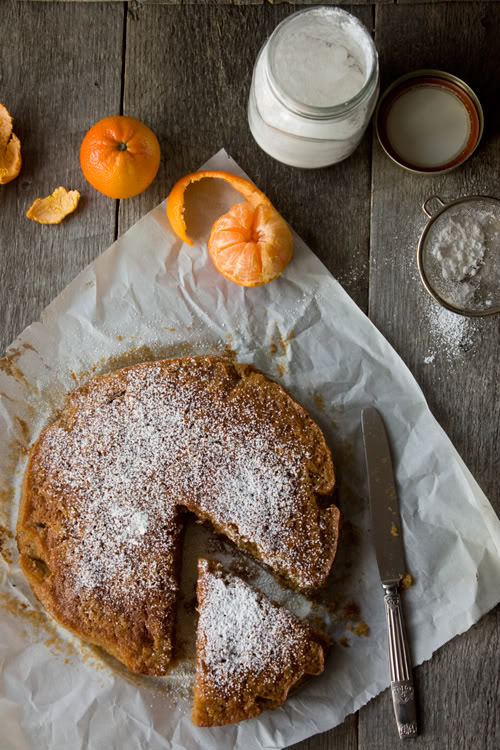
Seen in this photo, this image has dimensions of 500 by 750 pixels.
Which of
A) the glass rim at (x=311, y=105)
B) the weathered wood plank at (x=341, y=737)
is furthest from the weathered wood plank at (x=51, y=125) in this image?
the weathered wood plank at (x=341, y=737)

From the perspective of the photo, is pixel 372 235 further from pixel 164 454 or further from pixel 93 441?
pixel 93 441

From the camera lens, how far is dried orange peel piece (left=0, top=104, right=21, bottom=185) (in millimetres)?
2926

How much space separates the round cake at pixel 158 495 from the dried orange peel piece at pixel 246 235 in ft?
1.34

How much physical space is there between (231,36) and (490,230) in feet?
4.52

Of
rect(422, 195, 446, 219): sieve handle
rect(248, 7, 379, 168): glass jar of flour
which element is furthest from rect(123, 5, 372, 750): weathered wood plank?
rect(248, 7, 379, 168): glass jar of flour

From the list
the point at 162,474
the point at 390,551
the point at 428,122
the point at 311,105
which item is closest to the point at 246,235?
the point at 311,105

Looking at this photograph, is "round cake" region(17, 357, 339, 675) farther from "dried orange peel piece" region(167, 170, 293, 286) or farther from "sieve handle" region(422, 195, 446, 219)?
"sieve handle" region(422, 195, 446, 219)

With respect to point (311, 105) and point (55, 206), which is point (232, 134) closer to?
point (311, 105)

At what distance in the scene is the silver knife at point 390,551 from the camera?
9.13 ft

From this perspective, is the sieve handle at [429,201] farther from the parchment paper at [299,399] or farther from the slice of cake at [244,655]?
the slice of cake at [244,655]

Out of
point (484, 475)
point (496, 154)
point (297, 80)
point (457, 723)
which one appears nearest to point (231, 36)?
point (297, 80)

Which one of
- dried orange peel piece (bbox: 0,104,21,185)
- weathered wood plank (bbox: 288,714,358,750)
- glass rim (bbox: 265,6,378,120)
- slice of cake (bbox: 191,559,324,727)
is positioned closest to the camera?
glass rim (bbox: 265,6,378,120)

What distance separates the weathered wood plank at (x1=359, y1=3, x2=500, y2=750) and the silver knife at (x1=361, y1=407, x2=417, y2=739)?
307mm

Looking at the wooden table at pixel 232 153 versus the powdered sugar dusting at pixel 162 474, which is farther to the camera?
the wooden table at pixel 232 153
